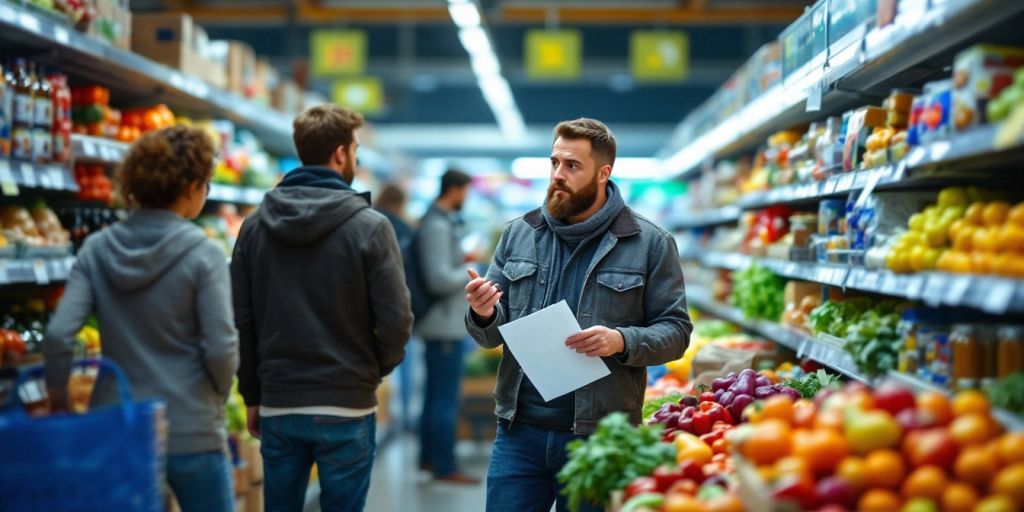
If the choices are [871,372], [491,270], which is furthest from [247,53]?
[871,372]

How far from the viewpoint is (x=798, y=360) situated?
4926mm

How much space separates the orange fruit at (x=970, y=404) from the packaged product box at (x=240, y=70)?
5067 mm

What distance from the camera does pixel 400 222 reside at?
24.0ft

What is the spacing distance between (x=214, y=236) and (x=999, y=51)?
447 cm

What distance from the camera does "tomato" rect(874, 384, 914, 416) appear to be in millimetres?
2312

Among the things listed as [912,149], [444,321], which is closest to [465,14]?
[444,321]

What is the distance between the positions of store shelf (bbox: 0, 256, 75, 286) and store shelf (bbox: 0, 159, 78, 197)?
0.88ft

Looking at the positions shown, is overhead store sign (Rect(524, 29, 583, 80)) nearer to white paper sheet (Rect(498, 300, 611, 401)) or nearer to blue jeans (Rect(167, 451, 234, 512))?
white paper sheet (Rect(498, 300, 611, 401))

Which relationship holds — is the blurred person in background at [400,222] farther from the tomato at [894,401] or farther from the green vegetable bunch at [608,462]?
the tomato at [894,401]

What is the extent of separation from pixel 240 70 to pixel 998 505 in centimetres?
545

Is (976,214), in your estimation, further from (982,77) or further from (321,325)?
(321,325)

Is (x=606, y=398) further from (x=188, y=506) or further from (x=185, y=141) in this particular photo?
(x=185, y=141)

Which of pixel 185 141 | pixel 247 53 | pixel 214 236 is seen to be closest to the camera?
pixel 185 141

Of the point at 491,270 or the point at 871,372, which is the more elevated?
the point at 491,270
